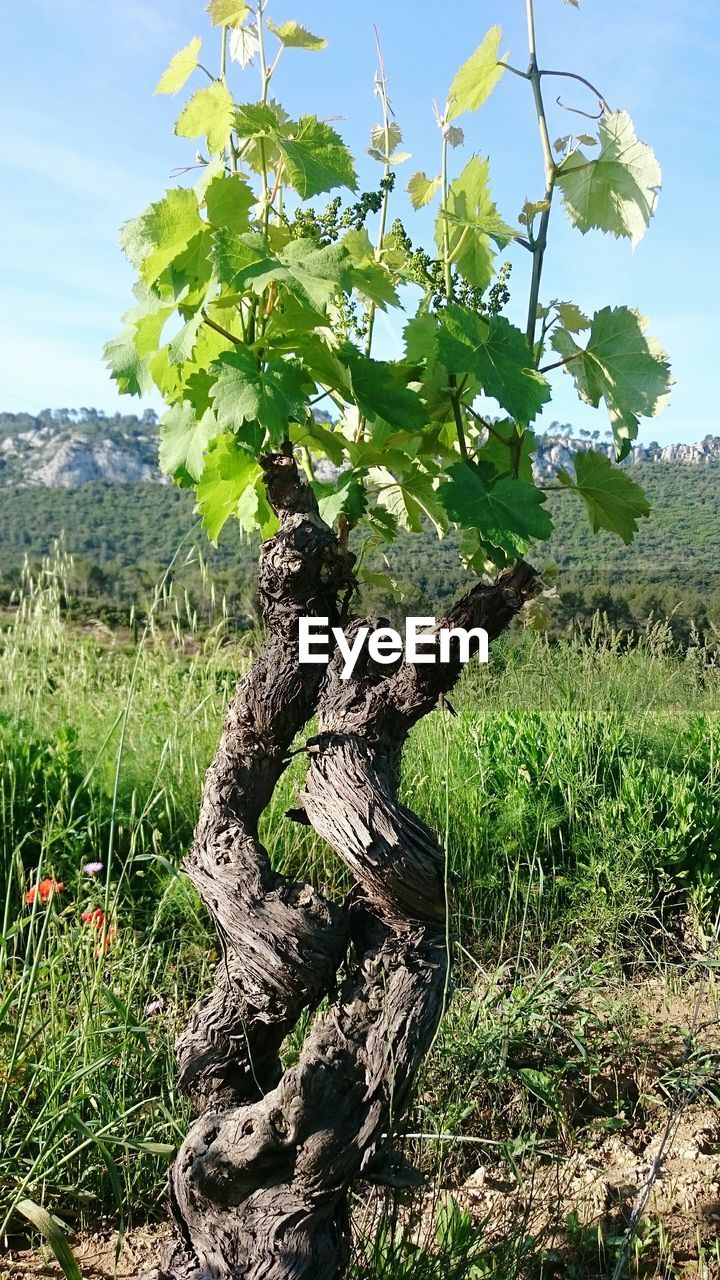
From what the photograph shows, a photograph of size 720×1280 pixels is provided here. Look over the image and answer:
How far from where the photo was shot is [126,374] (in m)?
1.50

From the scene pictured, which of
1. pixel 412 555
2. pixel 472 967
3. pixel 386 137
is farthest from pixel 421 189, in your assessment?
pixel 412 555

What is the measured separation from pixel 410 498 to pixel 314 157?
0.55 meters

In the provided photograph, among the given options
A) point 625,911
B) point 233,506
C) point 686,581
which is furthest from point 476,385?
point 686,581

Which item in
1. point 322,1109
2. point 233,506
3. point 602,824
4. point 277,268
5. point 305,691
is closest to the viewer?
point 277,268

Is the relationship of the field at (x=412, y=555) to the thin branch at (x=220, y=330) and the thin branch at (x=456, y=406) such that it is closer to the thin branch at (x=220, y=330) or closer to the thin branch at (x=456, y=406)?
the thin branch at (x=456, y=406)

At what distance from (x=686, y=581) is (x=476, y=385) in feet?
51.8

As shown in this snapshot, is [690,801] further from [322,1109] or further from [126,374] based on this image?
[126,374]

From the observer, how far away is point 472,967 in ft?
10.0

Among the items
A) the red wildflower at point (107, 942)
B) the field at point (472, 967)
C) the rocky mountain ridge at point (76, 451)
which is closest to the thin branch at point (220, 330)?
the field at point (472, 967)

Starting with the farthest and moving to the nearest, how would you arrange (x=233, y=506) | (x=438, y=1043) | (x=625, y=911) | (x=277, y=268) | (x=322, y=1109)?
(x=625, y=911)
(x=438, y=1043)
(x=233, y=506)
(x=322, y=1109)
(x=277, y=268)

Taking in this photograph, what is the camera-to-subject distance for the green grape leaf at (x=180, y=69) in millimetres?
1472

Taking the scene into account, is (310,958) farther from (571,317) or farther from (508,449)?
(571,317)

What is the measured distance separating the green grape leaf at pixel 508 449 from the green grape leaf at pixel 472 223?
22cm

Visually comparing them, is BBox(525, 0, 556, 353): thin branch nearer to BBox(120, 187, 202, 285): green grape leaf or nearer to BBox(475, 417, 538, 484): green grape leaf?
BBox(475, 417, 538, 484): green grape leaf
